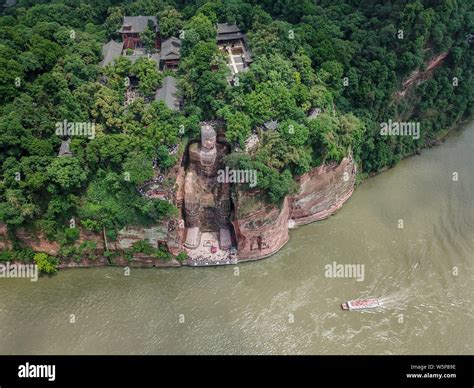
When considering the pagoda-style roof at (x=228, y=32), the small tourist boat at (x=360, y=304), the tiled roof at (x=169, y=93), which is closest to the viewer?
the small tourist boat at (x=360, y=304)

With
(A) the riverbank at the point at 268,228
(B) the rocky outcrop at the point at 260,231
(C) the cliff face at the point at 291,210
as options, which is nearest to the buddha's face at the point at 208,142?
(C) the cliff face at the point at 291,210

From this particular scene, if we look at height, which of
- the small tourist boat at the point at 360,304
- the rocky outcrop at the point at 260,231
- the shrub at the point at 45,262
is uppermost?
the rocky outcrop at the point at 260,231

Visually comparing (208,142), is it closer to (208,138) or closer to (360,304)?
(208,138)

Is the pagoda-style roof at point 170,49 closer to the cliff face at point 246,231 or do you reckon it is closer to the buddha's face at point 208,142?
the buddha's face at point 208,142

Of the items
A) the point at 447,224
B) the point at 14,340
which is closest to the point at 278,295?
the point at 447,224

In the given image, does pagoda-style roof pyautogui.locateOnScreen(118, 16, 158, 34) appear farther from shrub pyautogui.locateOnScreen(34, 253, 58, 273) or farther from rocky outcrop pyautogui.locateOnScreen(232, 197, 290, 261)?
shrub pyautogui.locateOnScreen(34, 253, 58, 273)

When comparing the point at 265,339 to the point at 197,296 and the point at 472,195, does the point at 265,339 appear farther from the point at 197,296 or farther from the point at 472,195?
the point at 472,195
